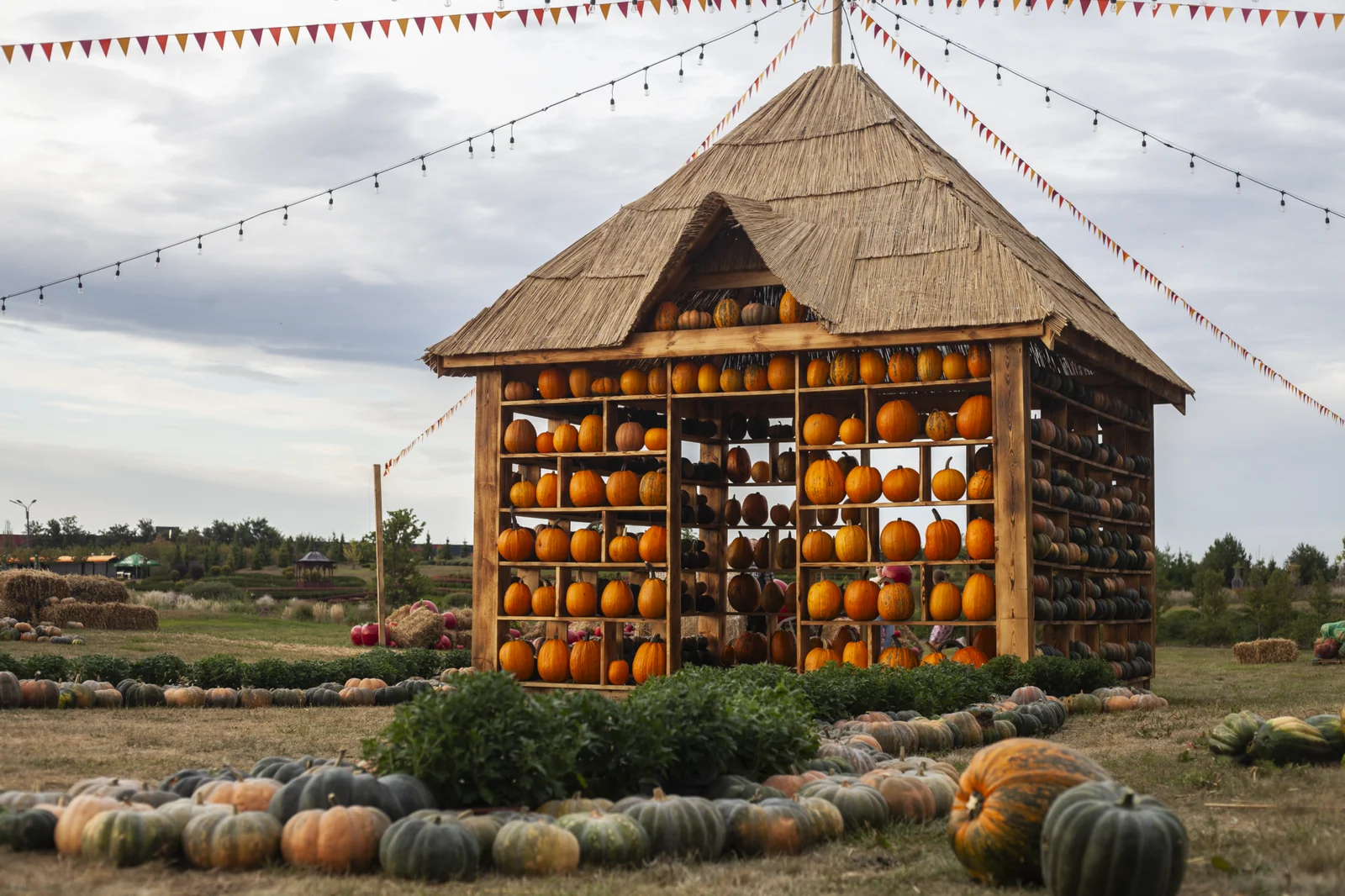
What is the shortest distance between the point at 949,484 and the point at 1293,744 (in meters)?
5.74

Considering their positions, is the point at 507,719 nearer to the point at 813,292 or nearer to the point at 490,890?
the point at 490,890

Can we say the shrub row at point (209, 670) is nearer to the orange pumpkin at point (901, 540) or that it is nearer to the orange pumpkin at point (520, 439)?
the orange pumpkin at point (520, 439)

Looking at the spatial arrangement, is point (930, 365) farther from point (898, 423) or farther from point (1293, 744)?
point (1293, 744)

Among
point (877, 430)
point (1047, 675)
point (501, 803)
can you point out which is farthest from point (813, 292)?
point (501, 803)

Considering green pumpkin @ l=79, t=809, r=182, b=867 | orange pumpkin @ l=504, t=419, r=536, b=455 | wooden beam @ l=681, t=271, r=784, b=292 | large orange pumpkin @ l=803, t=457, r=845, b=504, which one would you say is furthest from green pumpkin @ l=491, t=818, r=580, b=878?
wooden beam @ l=681, t=271, r=784, b=292

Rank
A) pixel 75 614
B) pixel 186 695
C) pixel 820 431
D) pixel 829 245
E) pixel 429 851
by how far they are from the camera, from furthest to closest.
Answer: pixel 75 614
pixel 829 245
pixel 820 431
pixel 186 695
pixel 429 851

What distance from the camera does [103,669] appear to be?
1346cm

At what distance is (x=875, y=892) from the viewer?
5.17 meters

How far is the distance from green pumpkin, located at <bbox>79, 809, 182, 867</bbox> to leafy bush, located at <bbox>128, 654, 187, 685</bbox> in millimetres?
8576

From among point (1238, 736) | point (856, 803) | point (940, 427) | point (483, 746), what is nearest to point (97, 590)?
point (940, 427)

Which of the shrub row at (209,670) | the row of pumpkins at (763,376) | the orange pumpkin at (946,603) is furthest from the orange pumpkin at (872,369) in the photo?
the shrub row at (209,670)

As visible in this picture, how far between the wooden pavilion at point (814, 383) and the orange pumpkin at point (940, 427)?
2cm

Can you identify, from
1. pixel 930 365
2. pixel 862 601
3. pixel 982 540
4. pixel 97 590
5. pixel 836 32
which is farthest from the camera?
pixel 97 590

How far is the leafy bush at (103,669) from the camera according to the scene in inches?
528
